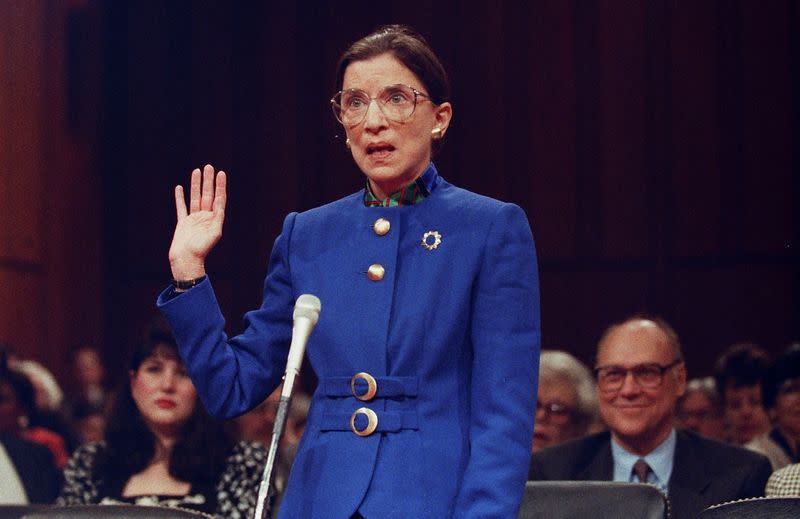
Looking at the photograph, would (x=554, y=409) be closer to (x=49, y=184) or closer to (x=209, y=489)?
(x=209, y=489)

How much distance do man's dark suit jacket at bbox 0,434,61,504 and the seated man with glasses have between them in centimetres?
184

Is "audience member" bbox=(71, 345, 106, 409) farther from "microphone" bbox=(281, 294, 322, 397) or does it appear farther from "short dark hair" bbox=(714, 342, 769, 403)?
"microphone" bbox=(281, 294, 322, 397)

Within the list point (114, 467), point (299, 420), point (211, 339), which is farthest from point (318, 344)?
point (299, 420)

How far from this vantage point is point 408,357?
5.48ft

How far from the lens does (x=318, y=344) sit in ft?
5.70

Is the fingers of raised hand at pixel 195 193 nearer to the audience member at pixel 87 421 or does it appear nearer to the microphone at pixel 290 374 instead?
the microphone at pixel 290 374

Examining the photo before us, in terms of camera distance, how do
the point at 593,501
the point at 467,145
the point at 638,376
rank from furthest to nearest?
the point at 467,145
the point at 638,376
the point at 593,501

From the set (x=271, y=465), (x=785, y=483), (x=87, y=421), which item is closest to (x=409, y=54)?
(x=271, y=465)

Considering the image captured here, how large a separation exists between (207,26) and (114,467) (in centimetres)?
557

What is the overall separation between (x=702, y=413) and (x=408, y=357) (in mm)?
4241

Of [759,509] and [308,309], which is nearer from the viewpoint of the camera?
[308,309]

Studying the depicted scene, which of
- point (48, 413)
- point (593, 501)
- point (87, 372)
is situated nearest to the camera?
point (593, 501)

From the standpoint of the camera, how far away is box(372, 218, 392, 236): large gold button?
1759mm

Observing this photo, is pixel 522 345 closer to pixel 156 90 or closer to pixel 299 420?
pixel 299 420
